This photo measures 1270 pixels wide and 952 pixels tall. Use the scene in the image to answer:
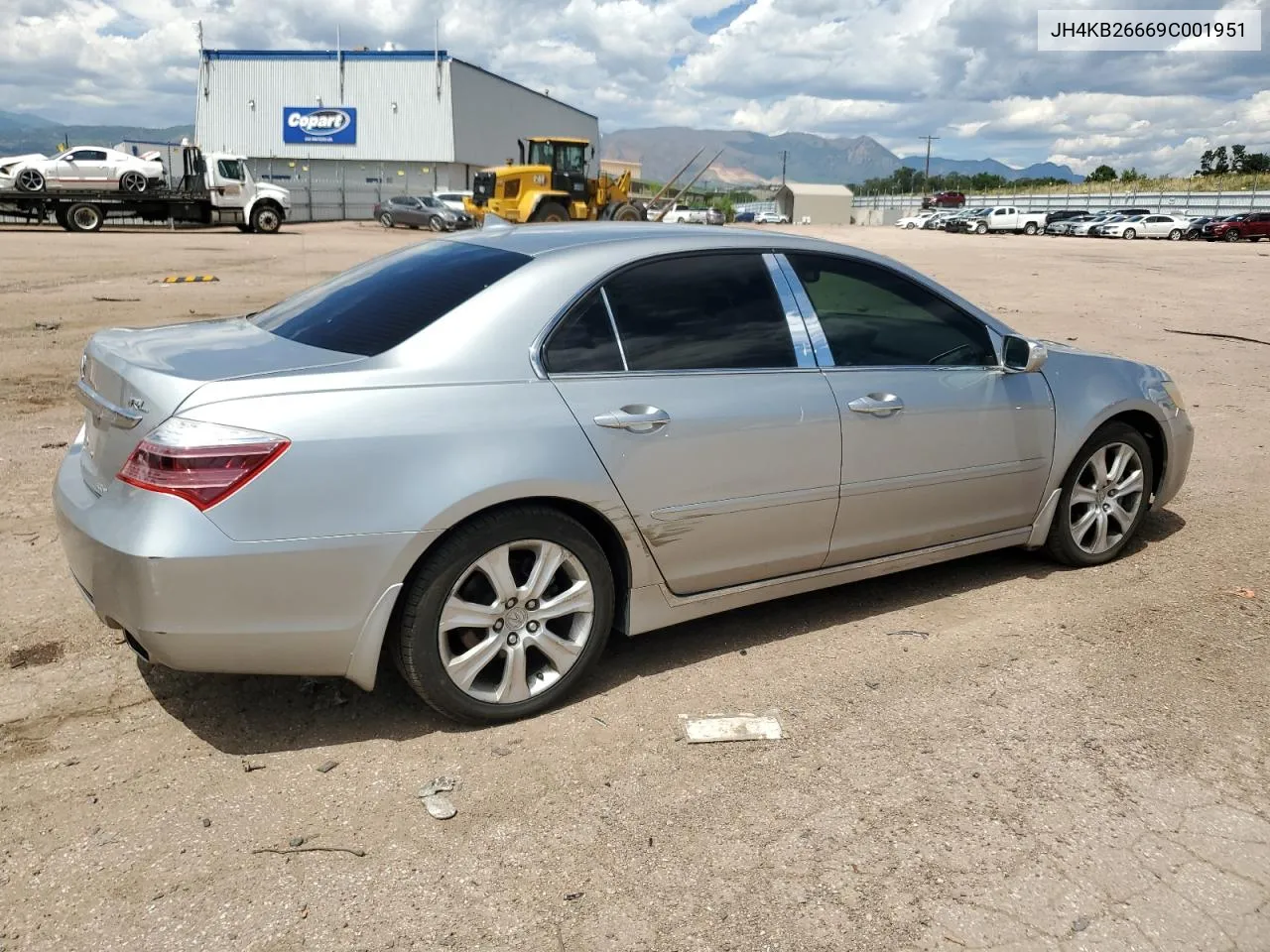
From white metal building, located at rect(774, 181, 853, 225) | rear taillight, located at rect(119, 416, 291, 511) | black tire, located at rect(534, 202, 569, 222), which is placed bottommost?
rear taillight, located at rect(119, 416, 291, 511)

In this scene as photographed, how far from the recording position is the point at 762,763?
323 centimetres

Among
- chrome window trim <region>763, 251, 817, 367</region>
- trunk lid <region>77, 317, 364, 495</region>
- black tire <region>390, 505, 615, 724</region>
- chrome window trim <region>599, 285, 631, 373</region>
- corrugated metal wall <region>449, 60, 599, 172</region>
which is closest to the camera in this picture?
trunk lid <region>77, 317, 364, 495</region>

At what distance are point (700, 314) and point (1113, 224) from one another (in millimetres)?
55926

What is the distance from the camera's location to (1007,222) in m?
58.5

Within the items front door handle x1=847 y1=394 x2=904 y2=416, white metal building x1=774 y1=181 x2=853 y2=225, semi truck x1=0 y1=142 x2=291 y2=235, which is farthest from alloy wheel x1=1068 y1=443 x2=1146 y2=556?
white metal building x1=774 y1=181 x2=853 y2=225

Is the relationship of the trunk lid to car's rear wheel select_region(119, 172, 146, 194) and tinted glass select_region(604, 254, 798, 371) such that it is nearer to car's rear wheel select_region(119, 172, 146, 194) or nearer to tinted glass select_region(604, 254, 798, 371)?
tinted glass select_region(604, 254, 798, 371)

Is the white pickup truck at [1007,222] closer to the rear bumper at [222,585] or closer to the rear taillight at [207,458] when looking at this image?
the rear bumper at [222,585]

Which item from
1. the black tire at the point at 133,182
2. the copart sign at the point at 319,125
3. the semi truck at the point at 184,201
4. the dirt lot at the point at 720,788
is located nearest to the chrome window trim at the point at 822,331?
the dirt lot at the point at 720,788

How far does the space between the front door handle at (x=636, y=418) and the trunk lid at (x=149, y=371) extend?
0.82 m

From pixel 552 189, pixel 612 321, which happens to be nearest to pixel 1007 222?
pixel 552 189

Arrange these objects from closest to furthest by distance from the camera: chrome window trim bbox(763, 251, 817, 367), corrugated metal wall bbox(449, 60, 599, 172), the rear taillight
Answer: the rear taillight
chrome window trim bbox(763, 251, 817, 367)
corrugated metal wall bbox(449, 60, 599, 172)

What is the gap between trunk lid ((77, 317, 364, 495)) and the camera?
3023mm

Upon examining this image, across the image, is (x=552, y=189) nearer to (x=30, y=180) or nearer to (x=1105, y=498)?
(x=30, y=180)

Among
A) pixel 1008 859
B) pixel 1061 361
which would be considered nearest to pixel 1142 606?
pixel 1061 361
